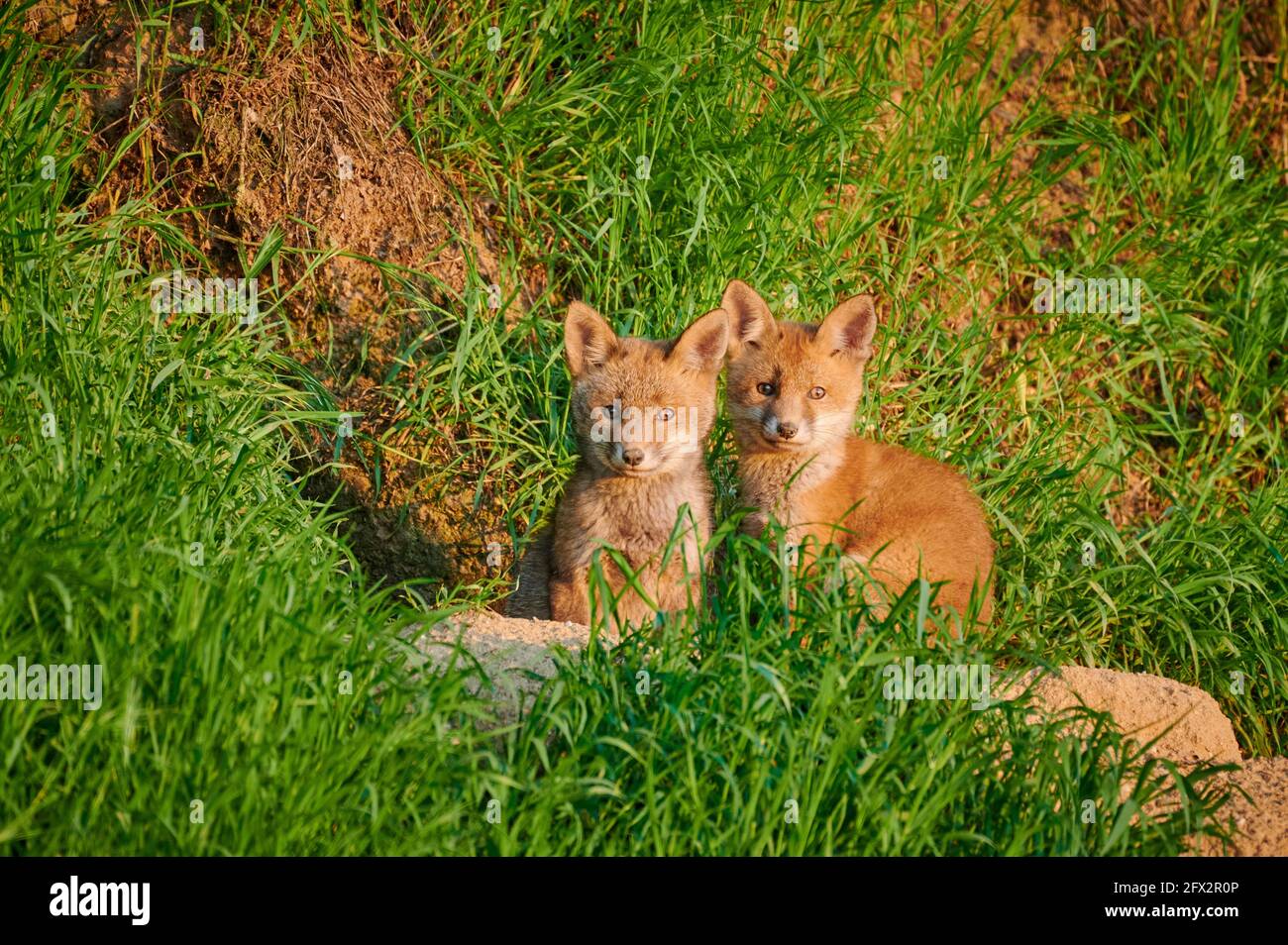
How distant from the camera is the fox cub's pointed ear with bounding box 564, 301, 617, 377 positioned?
16.7 feet

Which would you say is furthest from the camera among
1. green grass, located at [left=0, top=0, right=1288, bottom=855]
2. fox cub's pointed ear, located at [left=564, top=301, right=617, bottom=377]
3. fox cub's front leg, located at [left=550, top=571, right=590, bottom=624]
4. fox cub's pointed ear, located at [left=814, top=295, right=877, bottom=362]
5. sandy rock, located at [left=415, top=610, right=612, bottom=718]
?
fox cub's pointed ear, located at [left=814, top=295, right=877, bottom=362]

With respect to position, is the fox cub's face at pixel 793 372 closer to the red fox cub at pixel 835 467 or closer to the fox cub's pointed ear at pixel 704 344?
the red fox cub at pixel 835 467

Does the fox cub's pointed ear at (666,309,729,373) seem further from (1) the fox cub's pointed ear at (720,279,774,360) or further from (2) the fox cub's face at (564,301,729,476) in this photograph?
(1) the fox cub's pointed ear at (720,279,774,360)

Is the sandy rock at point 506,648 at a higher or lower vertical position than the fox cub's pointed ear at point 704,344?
lower

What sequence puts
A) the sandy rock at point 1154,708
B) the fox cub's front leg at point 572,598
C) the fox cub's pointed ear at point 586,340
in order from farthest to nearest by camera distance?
1. the fox cub's pointed ear at point 586,340
2. the fox cub's front leg at point 572,598
3. the sandy rock at point 1154,708

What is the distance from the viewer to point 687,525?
16.3 ft

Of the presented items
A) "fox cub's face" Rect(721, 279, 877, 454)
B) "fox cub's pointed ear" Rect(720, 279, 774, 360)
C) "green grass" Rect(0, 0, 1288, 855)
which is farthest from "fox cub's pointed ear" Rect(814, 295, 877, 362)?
"green grass" Rect(0, 0, 1288, 855)

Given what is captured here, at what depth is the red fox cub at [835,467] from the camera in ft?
16.4

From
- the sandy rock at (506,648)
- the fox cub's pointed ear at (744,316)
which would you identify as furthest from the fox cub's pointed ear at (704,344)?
the sandy rock at (506,648)

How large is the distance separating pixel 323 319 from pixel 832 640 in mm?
3083

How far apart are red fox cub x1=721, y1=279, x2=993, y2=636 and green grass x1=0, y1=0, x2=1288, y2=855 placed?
0.42 meters
